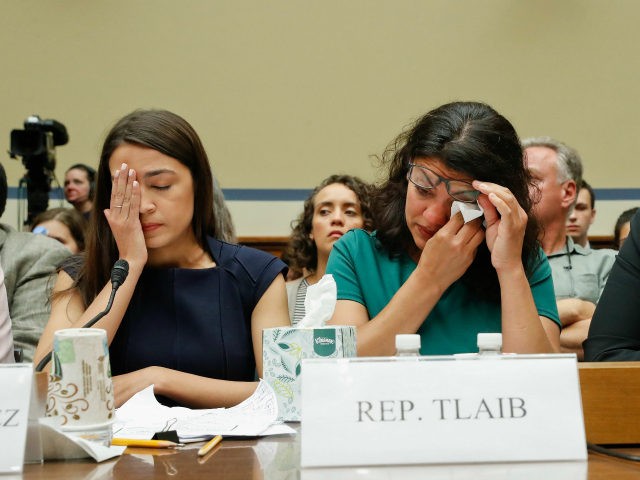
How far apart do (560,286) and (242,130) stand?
290cm

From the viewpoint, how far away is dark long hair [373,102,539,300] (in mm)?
1354

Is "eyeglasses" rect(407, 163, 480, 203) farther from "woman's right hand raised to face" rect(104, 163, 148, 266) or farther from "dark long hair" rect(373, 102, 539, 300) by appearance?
"woman's right hand raised to face" rect(104, 163, 148, 266)

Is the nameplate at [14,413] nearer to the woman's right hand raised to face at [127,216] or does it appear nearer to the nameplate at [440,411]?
the nameplate at [440,411]

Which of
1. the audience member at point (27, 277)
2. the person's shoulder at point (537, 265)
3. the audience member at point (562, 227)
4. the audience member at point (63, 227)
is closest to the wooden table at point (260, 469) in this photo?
the person's shoulder at point (537, 265)

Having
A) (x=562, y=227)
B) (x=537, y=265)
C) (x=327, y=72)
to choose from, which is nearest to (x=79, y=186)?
(x=327, y=72)

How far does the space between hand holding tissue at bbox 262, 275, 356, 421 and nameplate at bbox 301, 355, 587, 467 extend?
0.21 metres

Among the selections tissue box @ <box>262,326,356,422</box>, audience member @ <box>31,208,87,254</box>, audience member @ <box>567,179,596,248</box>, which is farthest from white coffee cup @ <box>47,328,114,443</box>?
audience member @ <box>567,179,596,248</box>

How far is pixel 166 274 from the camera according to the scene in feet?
5.01

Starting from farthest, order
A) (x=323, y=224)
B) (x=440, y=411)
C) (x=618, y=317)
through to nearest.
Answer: (x=323, y=224) → (x=618, y=317) → (x=440, y=411)

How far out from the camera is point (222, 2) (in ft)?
15.9

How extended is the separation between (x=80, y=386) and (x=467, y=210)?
759 millimetres

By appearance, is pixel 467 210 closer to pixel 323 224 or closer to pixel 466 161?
pixel 466 161

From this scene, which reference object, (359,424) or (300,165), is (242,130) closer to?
(300,165)

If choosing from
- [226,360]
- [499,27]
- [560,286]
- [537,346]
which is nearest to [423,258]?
[537,346]
